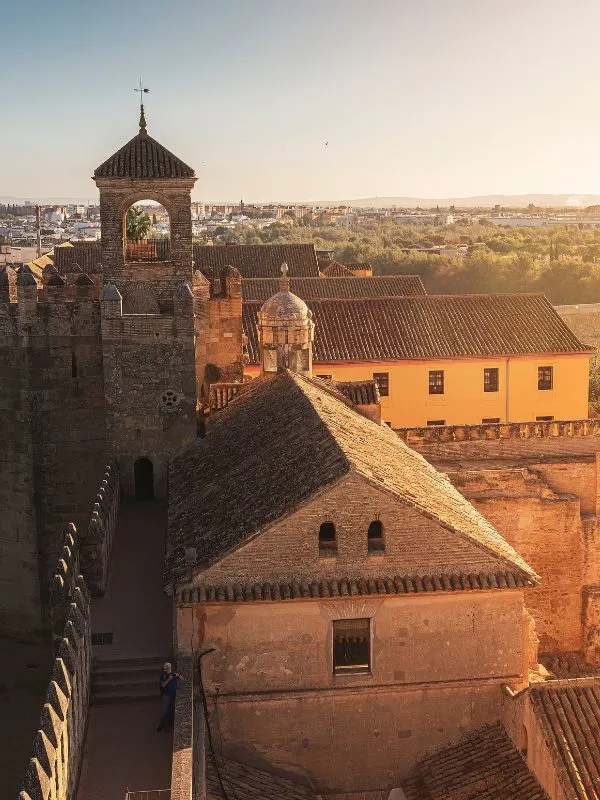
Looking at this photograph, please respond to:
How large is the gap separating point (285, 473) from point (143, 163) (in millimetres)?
9636

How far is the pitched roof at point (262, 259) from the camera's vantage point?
48781 millimetres

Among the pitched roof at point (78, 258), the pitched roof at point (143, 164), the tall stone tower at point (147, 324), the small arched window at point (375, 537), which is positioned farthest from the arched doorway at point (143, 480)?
the pitched roof at point (78, 258)

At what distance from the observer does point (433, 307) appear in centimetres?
3634

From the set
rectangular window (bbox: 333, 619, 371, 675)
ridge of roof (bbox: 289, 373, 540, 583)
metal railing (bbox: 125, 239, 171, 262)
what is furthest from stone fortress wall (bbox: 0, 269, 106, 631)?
rectangular window (bbox: 333, 619, 371, 675)

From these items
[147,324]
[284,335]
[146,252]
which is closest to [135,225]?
[146,252]

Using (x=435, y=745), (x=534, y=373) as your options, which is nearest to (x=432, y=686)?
(x=435, y=745)

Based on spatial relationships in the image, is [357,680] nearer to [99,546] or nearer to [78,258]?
[99,546]

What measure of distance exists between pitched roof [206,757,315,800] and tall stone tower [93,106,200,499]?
9.09 metres

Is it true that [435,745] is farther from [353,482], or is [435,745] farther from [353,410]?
[353,410]

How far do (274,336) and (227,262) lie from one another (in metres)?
24.3

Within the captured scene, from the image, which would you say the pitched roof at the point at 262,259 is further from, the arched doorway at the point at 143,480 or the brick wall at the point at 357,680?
the brick wall at the point at 357,680

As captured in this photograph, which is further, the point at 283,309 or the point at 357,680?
the point at 283,309

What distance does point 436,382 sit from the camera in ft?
112

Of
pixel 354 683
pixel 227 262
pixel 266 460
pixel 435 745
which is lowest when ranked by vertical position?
pixel 435 745
